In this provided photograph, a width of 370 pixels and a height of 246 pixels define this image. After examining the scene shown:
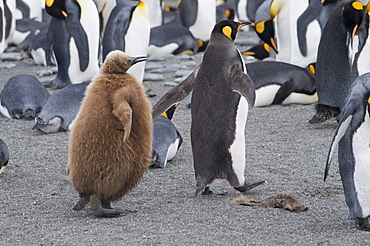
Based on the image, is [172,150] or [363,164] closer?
[363,164]

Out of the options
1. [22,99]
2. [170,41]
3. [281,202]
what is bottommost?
[170,41]

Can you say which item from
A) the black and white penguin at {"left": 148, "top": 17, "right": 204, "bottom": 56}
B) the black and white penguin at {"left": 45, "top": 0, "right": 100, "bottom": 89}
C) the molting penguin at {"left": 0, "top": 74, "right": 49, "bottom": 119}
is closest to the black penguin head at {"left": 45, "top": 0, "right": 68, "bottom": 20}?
the black and white penguin at {"left": 45, "top": 0, "right": 100, "bottom": 89}

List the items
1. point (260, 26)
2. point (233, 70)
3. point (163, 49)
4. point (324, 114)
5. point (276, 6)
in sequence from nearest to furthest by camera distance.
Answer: point (233, 70) < point (324, 114) < point (276, 6) < point (260, 26) < point (163, 49)

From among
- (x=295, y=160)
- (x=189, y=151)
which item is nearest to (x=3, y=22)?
(x=189, y=151)

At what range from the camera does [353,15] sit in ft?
17.2

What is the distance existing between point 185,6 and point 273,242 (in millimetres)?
9652

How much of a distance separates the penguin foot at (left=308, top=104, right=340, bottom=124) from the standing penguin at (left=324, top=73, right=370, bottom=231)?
8.21 feet

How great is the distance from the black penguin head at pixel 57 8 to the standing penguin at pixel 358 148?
4.70m

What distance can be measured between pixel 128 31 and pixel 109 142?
14.7ft

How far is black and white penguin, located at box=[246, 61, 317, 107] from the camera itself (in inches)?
267

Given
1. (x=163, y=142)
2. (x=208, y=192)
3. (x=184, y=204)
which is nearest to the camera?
(x=184, y=204)

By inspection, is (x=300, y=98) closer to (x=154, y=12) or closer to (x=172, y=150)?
(x=172, y=150)

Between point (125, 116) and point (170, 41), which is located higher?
point (125, 116)

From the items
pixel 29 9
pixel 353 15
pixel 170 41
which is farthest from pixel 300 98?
pixel 29 9
